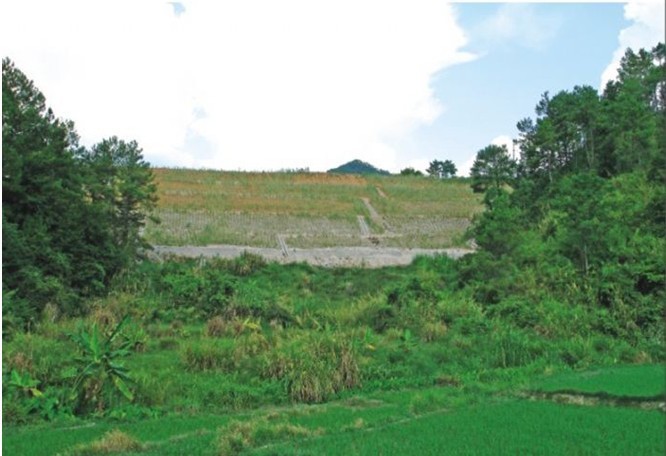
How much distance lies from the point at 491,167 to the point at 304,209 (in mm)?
10413

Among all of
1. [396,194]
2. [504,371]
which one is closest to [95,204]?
[504,371]

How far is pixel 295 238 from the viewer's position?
33.1 m

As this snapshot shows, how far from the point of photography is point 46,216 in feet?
69.0

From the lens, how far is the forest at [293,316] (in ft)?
37.0

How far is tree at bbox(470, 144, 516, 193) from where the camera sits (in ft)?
108

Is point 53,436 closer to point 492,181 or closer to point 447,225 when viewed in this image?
point 492,181

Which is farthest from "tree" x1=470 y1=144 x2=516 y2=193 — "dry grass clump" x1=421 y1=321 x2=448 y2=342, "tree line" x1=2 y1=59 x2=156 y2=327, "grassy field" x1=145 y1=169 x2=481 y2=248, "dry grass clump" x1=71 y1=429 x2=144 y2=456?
"dry grass clump" x1=71 y1=429 x2=144 y2=456

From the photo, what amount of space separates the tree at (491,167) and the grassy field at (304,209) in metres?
3.45

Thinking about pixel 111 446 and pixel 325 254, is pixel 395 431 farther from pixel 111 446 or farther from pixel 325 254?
pixel 325 254

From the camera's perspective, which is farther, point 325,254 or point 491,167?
point 491,167

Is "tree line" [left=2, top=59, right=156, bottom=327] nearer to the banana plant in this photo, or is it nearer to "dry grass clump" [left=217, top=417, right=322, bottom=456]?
the banana plant

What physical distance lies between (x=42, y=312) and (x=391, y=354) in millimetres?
9805

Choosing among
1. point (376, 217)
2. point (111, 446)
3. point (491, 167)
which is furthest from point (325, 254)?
point (111, 446)

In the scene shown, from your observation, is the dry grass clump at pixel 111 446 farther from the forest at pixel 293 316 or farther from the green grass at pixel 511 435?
the green grass at pixel 511 435
